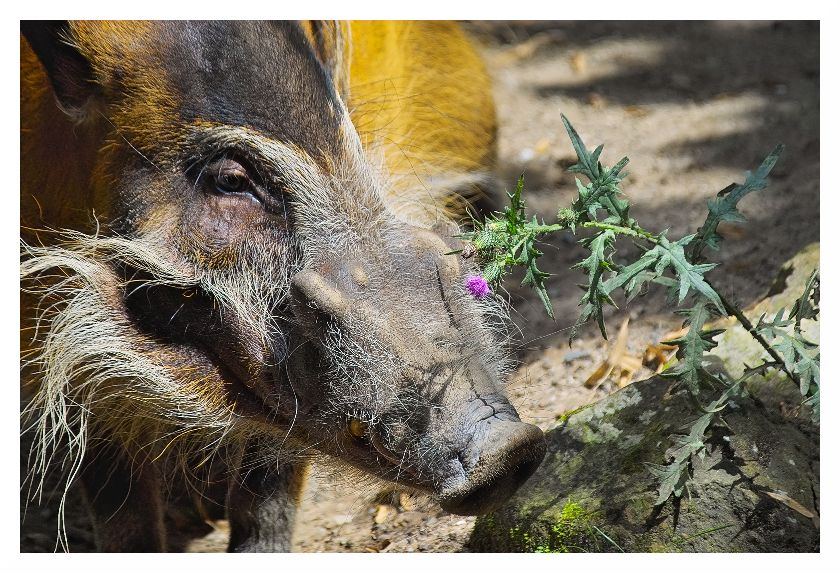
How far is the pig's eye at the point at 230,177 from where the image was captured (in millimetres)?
2107

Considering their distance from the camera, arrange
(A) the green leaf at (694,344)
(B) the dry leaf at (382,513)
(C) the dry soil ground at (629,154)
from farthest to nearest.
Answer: (C) the dry soil ground at (629,154) < (B) the dry leaf at (382,513) < (A) the green leaf at (694,344)

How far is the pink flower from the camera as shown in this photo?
6.70 feet

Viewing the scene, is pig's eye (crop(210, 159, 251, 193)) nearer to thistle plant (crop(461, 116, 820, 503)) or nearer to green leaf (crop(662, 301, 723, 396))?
thistle plant (crop(461, 116, 820, 503))

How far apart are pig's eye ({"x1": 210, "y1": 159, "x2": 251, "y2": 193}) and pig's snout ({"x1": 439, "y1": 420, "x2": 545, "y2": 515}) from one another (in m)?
0.76

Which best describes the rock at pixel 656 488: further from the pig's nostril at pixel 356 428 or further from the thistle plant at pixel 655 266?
the pig's nostril at pixel 356 428

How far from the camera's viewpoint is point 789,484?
7.19 feet

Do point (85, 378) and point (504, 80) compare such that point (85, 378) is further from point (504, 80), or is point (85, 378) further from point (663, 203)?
point (504, 80)

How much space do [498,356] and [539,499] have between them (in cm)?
46

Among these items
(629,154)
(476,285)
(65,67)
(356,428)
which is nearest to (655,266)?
(476,285)

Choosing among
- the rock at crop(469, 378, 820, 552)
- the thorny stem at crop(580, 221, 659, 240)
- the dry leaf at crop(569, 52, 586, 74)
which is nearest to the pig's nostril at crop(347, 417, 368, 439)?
the rock at crop(469, 378, 820, 552)

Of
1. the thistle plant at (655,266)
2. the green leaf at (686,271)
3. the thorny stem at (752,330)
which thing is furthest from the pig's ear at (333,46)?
the thorny stem at (752,330)

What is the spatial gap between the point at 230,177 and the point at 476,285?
58 cm

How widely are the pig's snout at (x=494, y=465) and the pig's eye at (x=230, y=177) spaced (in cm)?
76

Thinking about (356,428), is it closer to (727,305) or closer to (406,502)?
(406,502)
